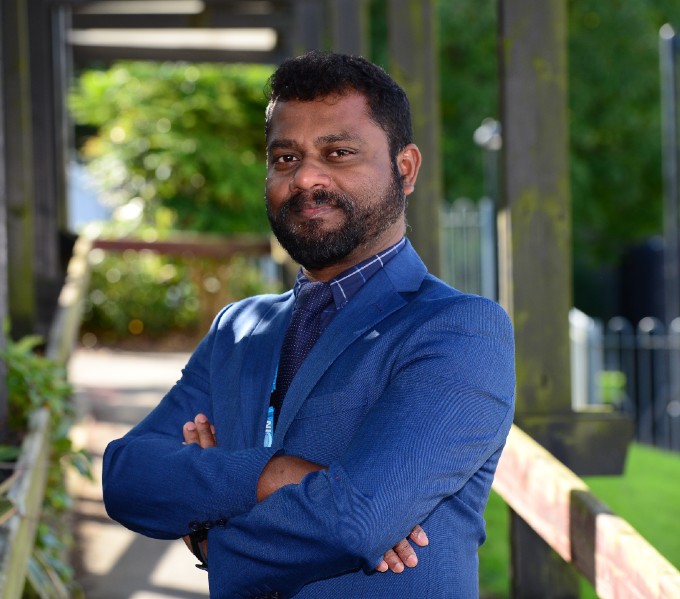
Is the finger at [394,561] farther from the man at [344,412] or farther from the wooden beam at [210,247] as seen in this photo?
the wooden beam at [210,247]

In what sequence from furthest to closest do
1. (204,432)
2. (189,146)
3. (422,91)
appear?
(189,146) → (422,91) → (204,432)

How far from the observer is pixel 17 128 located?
5.59 m

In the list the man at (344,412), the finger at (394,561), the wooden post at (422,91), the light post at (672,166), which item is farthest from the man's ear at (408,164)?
the light post at (672,166)

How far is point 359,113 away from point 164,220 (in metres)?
14.9

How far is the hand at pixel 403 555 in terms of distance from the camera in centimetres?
185

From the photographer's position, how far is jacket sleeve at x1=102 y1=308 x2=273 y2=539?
6.26 ft

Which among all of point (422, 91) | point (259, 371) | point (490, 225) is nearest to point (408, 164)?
point (259, 371)

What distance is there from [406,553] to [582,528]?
32.3 inches

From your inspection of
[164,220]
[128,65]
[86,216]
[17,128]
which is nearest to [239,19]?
[17,128]

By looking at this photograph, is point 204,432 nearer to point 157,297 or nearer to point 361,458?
point 361,458

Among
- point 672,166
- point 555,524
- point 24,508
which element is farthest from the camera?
point 672,166

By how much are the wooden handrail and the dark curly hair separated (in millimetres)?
837

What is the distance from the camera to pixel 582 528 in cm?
255

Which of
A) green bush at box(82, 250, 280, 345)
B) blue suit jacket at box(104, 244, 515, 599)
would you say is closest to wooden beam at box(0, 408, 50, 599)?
blue suit jacket at box(104, 244, 515, 599)
